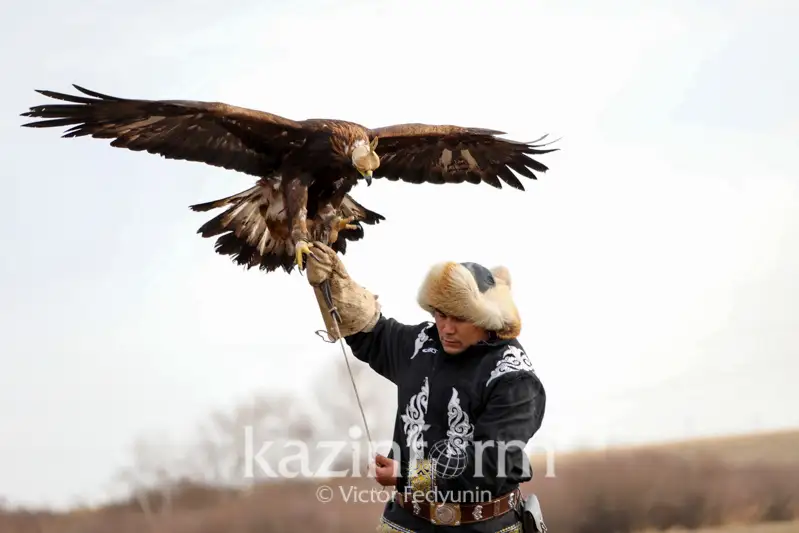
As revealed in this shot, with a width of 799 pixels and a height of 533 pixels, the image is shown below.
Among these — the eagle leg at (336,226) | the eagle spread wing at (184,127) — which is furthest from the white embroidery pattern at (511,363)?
the eagle spread wing at (184,127)

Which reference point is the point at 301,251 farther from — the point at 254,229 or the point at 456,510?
the point at 456,510

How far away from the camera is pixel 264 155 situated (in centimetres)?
289

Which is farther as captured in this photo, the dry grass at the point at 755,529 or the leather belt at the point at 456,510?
the dry grass at the point at 755,529

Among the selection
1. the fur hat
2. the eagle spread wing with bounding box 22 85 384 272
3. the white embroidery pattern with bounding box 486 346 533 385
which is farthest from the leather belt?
the eagle spread wing with bounding box 22 85 384 272

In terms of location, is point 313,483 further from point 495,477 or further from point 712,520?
point 495,477

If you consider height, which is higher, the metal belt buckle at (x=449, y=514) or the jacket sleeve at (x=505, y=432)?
the jacket sleeve at (x=505, y=432)

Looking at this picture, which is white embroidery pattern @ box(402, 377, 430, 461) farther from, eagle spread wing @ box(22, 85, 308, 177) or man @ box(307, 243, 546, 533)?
eagle spread wing @ box(22, 85, 308, 177)

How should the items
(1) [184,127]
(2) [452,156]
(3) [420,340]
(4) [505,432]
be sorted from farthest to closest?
(2) [452,156]
(1) [184,127]
(3) [420,340]
(4) [505,432]

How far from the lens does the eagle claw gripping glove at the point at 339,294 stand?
262cm

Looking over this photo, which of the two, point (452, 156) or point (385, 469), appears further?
point (452, 156)

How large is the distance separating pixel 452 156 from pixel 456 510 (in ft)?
4.46

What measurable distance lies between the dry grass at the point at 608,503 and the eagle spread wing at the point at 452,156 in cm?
289

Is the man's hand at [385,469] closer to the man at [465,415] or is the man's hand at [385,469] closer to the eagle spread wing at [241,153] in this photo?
the man at [465,415]

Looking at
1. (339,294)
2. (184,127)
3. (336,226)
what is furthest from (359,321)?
(184,127)
